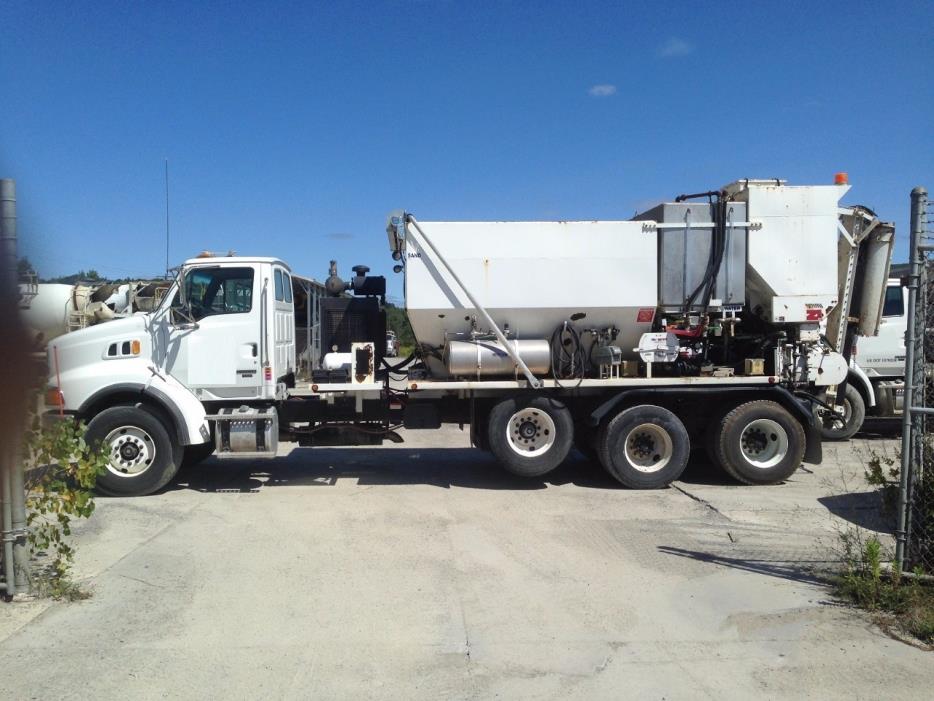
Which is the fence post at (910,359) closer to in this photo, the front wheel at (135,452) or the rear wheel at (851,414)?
the front wheel at (135,452)

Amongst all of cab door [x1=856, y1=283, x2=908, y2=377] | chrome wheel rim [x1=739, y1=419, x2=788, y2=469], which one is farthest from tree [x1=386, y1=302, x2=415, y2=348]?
cab door [x1=856, y1=283, x2=908, y2=377]

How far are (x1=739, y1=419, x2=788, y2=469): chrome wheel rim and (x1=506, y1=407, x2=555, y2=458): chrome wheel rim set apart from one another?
94.4 inches

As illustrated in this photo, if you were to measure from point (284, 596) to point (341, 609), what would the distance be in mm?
515

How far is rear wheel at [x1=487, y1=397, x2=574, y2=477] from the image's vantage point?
8891 millimetres

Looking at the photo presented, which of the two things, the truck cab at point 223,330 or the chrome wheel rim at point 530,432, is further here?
the chrome wheel rim at point 530,432

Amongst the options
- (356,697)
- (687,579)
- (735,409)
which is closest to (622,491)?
(735,409)

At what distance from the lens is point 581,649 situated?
455 centimetres

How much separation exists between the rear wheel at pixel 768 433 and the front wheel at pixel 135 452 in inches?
259

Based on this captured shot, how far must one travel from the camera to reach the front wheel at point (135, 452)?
8469 millimetres

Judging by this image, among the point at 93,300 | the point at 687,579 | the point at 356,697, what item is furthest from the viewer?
the point at 93,300

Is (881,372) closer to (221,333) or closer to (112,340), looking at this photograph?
(221,333)

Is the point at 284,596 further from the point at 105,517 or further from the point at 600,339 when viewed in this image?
the point at 600,339

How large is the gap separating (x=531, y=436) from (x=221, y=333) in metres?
3.88

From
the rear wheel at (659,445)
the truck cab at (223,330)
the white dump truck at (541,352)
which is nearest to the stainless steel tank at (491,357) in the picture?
the white dump truck at (541,352)
